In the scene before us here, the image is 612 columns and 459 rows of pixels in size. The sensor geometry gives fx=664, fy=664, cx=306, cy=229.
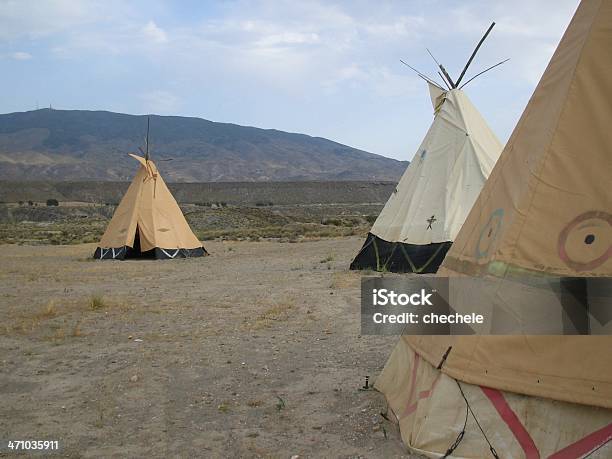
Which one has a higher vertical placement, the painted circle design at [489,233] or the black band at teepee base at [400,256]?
the painted circle design at [489,233]

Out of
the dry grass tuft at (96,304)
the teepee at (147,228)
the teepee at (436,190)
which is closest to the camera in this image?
the dry grass tuft at (96,304)

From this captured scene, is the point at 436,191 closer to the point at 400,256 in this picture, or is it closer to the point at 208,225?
the point at 400,256

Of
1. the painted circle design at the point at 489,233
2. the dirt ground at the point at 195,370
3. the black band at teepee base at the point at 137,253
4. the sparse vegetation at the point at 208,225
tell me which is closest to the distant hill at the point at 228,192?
the sparse vegetation at the point at 208,225

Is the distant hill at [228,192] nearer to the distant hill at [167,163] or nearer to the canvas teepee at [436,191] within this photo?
the distant hill at [167,163]

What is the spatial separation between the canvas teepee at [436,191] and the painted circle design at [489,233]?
8.91 m

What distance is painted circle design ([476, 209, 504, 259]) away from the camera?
15.6ft

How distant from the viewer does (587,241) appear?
424 cm

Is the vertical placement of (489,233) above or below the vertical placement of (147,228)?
above

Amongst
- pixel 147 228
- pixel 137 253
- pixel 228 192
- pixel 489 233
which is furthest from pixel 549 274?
pixel 228 192

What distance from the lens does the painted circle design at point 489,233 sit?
15.6ft

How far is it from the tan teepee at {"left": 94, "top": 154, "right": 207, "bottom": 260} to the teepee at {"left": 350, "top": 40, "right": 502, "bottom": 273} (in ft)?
27.3

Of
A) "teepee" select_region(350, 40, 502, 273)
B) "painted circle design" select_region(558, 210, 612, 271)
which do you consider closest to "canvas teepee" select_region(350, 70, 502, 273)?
"teepee" select_region(350, 40, 502, 273)

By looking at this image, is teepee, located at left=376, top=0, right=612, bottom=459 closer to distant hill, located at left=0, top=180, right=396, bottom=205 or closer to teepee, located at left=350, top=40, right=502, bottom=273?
teepee, located at left=350, top=40, right=502, bottom=273

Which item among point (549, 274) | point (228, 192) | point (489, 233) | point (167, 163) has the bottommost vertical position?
point (228, 192)
